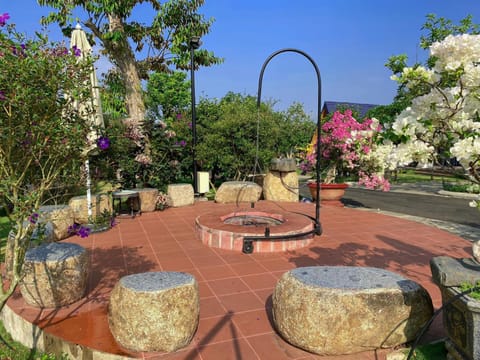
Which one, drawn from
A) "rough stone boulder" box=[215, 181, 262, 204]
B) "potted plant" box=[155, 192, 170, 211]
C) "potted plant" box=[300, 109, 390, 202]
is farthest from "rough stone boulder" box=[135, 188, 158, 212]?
"potted plant" box=[300, 109, 390, 202]

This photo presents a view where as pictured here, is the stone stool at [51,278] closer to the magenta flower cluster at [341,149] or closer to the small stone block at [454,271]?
the small stone block at [454,271]

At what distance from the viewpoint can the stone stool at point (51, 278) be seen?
361cm

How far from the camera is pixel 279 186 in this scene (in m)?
10.6

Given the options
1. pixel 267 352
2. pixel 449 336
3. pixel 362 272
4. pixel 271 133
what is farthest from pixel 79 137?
pixel 271 133

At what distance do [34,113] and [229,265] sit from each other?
3429 mm

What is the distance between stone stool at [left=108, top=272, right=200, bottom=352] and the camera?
2857 millimetres

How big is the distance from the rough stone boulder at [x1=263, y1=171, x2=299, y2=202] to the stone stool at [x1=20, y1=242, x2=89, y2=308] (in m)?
7.30

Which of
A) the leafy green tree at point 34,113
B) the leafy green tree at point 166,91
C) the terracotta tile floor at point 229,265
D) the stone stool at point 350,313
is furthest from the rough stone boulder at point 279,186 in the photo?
the leafy green tree at point 166,91

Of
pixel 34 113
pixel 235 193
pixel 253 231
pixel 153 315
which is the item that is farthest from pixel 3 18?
pixel 235 193

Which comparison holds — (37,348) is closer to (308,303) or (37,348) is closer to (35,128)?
(35,128)

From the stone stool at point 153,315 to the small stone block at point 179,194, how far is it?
267 inches

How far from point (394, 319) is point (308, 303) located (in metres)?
0.73

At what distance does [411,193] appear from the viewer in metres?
15.3

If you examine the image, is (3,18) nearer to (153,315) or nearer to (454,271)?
(153,315)
